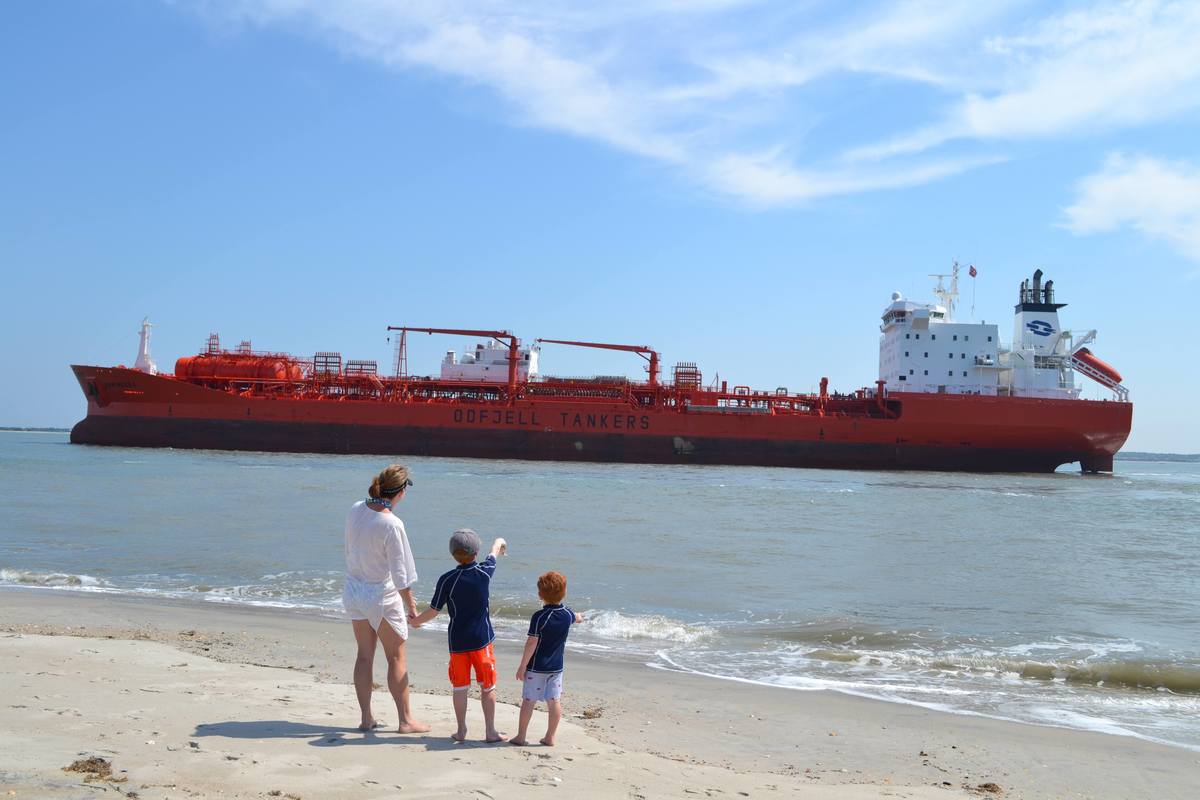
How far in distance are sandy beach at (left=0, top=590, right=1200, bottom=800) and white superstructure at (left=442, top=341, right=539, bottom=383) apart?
3410 centimetres

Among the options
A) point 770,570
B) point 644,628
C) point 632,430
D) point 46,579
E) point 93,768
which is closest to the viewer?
point 93,768

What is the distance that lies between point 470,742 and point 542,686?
35 cm

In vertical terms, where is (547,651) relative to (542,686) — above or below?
above

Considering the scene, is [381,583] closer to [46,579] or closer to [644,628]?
[644,628]

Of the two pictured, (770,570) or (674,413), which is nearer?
(770,570)

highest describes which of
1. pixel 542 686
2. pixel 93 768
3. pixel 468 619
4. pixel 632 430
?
A: pixel 632 430

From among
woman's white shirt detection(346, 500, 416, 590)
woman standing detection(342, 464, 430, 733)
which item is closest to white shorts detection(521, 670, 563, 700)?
woman standing detection(342, 464, 430, 733)

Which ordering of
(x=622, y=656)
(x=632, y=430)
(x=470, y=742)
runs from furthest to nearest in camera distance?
(x=632, y=430)
(x=622, y=656)
(x=470, y=742)

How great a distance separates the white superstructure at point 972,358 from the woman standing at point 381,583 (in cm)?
3384

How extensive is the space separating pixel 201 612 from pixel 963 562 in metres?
8.87

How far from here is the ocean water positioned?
6.03 metres

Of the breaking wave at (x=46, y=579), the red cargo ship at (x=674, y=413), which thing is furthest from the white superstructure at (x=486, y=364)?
the breaking wave at (x=46, y=579)

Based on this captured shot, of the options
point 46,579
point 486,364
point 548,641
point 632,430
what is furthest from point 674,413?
point 548,641

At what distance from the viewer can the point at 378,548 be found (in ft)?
12.1
